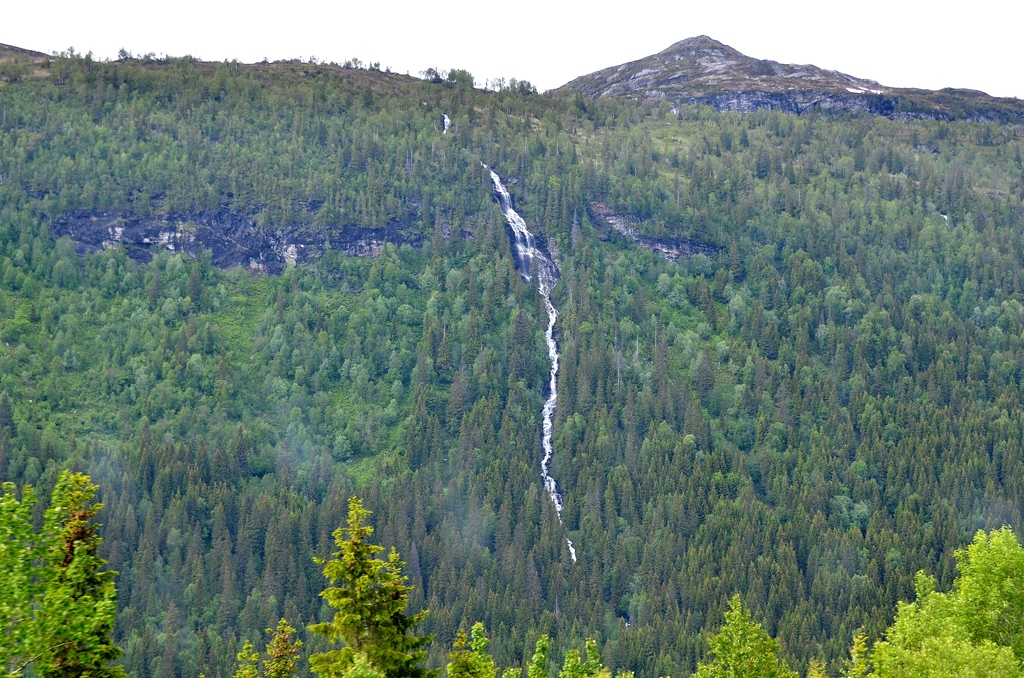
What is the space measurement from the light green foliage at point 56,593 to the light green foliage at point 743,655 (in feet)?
107

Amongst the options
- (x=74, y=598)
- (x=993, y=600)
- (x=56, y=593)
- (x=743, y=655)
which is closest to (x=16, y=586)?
(x=56, y=593)

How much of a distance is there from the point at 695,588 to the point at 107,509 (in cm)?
8652

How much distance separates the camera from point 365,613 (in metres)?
46.0

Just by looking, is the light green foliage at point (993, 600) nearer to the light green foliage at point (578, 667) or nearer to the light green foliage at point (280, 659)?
the light green foliage at point (578, 667)

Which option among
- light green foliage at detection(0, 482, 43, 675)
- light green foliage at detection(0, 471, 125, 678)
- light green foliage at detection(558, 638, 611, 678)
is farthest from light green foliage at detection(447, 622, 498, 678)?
light green foliage at detection(0, 482, 43, 675)

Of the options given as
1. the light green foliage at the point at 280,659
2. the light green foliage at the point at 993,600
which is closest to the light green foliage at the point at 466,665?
the light green foliage at the point at 280,659

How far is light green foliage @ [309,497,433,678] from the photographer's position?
45.6 m

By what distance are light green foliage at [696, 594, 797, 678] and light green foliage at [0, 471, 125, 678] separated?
32506 mm

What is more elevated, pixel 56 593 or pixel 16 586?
pixel 16 586

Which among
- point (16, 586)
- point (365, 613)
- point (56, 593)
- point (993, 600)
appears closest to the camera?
point (16, 586)

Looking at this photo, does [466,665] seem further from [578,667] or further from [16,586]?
[16,586]

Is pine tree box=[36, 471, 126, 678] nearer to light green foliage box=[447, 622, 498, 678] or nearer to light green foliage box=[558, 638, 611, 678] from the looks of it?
light green foliage box=[447, 622, 498, 678]

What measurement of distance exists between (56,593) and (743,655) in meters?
37.0

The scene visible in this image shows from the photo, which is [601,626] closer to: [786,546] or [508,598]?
[508,598]
